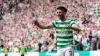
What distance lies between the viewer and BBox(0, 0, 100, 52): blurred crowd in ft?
47.9

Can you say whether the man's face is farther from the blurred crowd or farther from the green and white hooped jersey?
the blurred crowd

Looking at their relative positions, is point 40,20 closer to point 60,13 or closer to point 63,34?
point 63,34

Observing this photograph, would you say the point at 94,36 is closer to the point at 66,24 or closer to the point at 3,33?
the point at 3,33

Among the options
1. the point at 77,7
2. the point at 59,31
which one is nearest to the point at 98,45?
the point at 77,7

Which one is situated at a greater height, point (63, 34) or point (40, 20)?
point (63, 34)

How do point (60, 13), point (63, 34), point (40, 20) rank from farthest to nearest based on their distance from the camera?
point (40, 20)
point (63, 34)
point (60, 13)

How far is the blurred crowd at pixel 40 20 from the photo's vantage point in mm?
14602

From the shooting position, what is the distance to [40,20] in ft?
52.1

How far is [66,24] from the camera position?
5.02m

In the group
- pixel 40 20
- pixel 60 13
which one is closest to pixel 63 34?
pixel 60 13

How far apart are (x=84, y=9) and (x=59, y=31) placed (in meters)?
11.4

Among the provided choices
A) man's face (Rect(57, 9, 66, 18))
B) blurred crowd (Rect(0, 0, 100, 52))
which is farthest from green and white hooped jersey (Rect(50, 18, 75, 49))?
blurred crowd (Rect(0, 0, 100, 52))

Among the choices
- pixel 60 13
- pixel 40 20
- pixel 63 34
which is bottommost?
pixel 40 20

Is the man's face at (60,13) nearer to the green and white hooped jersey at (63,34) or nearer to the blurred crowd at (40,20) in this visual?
the green and white hooped jersey at (63,34)
